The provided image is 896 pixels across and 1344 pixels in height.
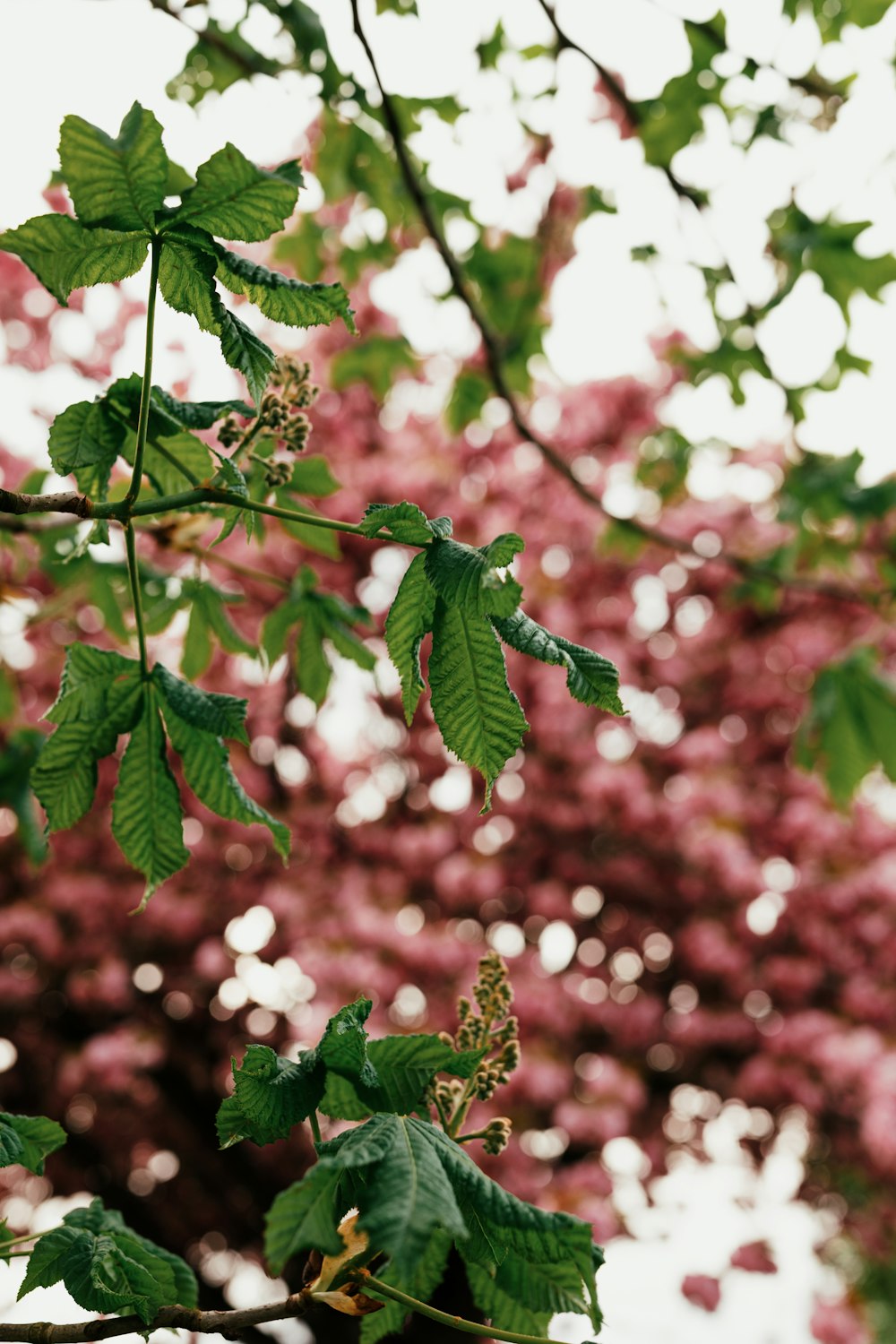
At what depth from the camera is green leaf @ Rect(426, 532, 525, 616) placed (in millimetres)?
620

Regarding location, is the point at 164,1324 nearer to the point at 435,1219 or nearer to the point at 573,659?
the point at 435,1219

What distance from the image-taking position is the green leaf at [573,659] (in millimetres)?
656

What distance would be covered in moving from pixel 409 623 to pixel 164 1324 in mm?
473

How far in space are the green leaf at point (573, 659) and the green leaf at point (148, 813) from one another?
36 cm

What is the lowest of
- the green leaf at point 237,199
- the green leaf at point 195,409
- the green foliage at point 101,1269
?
the green foliage at point 101,1269

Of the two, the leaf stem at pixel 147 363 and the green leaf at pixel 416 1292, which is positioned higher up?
the leaf stem at pixel 147 363

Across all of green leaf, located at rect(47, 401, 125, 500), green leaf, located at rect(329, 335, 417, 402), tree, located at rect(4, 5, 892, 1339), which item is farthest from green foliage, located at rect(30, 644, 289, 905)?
tree, located at rect(4, 5, 892, 1339)

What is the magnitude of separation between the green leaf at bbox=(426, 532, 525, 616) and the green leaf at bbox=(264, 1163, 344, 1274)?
33cm

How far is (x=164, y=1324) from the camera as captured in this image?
0.65m

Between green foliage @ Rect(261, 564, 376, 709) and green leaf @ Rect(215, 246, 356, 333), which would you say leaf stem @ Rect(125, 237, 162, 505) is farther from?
green foliage @ Rect(261, 564, 376, 709)

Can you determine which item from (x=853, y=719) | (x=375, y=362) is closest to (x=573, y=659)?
(x=853, y=719)

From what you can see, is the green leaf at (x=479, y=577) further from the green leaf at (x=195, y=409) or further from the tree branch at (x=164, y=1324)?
the tree branch at (x=164, y=1324)

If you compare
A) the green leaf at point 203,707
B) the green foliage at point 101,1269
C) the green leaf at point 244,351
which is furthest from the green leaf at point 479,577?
the green foliage at point 101,1269

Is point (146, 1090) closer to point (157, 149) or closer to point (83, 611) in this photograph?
point (83, 611)
